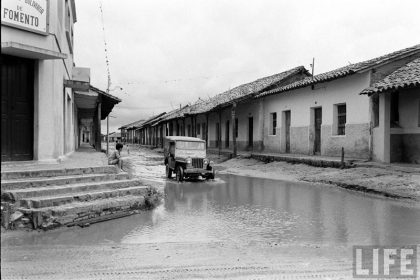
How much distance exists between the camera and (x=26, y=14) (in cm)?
879

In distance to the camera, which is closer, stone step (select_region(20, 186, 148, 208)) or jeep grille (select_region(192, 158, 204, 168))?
stone step (select_region(20, 186, 148, 208))

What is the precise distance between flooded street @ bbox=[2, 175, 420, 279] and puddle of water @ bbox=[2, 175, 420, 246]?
0.05ft

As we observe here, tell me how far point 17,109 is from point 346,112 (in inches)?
552

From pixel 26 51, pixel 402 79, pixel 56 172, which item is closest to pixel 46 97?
pixel 26 51

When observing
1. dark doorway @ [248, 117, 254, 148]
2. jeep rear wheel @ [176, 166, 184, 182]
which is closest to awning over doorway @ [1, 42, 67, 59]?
jeep rear wheel @ [176, 166, 184, 182]

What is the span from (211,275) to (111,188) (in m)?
4.81

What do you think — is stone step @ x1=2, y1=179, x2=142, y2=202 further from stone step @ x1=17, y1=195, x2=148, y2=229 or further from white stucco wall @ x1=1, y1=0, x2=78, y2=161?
white stucco wall @ x1=1, y1=0, x2=78, y2=161

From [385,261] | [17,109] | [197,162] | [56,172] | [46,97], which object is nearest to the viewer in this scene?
[385,261]

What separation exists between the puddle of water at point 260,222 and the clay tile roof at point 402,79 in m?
4.61

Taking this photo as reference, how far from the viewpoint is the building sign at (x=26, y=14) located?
8.40 m

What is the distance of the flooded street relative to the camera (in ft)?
14.9

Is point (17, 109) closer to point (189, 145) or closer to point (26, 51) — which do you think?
point (26, 51)

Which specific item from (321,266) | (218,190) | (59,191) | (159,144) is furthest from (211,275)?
(159,144)

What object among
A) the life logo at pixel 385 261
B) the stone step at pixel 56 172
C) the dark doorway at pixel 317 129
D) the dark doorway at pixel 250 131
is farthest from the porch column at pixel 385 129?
the dark doorway at pixel 250 131
